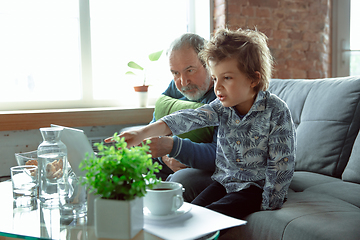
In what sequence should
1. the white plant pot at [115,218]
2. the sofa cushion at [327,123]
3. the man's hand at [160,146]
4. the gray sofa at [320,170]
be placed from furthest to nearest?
the sofa cushion at [327,123] < the man's hand at [160,146] < the gray sofa at [320,170] < the white plant pot at [115,218]

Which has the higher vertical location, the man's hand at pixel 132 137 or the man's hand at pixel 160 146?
the man's hand at pixel 132 137

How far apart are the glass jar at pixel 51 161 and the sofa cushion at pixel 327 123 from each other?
120 cm

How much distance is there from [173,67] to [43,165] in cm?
99

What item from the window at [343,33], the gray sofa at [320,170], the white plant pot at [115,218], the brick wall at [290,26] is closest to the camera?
the white plant pot at [115,218]

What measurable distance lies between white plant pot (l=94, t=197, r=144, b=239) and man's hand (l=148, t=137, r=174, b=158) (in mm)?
589

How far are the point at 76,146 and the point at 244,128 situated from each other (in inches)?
27.3

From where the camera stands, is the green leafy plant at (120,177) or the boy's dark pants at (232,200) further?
the boy's dark pants at (232,200)

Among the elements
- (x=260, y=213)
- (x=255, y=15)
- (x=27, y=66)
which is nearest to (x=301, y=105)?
(x=260, y=213)

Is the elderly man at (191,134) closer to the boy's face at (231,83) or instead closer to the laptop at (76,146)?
the boy's face at (231,83)

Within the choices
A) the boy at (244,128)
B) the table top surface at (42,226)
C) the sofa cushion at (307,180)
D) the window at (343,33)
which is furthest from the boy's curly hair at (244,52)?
the window at (343,33)

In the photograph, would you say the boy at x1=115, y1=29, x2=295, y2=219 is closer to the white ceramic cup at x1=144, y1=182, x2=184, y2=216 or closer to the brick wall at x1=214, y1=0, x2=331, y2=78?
the white ceramic cup at x1=144, y1=182, x2=184, y2=216

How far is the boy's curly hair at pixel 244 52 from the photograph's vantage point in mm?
1318

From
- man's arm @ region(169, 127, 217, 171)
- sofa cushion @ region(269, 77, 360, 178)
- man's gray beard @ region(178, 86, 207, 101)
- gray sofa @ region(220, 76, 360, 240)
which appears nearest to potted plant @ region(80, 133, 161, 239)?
gray sofa @ region(220, 76, 360, 240)

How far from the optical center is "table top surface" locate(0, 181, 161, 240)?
2.68ft
